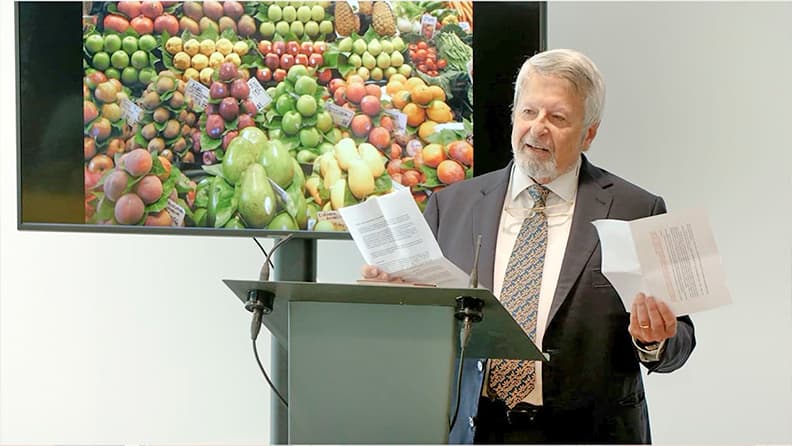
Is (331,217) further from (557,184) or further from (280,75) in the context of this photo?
(557,184)

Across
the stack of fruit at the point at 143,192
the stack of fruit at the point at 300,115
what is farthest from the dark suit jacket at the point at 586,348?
the stack of fruit at the point at 143,192

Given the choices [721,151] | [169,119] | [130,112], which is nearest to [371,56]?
[169,119]

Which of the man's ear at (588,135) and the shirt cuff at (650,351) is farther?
the man's ear at (588,135)

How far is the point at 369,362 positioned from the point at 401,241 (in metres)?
0.26

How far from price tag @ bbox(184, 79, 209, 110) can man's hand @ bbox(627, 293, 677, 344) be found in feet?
5.17

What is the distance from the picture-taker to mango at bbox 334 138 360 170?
3.03m

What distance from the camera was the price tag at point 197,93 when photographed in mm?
3045

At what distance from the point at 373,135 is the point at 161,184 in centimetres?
63

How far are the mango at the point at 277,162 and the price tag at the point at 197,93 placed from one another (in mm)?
223

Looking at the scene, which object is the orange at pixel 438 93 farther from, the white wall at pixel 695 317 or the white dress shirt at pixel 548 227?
the white dress shirt at pixel 548 227

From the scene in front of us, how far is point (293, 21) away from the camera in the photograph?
306cm

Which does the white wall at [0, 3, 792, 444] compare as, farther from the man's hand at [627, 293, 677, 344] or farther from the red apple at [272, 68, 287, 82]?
the man's hand at [627, 293, 677, 344]

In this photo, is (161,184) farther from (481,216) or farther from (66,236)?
(481,216)

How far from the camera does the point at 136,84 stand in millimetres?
3061
